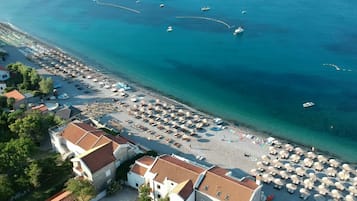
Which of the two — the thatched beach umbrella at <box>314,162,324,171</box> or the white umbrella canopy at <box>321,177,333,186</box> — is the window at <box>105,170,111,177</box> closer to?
the white umbrella canopy at <box>321,177,333,186</box>

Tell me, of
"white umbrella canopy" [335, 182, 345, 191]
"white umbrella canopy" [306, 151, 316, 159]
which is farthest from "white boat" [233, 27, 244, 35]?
"white umbrella canopy" [335, 182, 345, 191]

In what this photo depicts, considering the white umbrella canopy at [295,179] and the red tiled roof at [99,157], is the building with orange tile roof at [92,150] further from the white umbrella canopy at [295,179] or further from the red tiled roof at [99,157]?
the white umbrella canopy at [295,179]

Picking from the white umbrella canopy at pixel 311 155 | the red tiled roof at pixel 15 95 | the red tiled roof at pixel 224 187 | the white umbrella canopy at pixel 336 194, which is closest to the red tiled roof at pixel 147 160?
the red tiled roof at pixel 224 187

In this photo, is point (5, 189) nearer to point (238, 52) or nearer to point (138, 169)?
point (138, 169)

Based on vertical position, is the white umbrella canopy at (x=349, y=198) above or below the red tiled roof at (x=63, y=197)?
below

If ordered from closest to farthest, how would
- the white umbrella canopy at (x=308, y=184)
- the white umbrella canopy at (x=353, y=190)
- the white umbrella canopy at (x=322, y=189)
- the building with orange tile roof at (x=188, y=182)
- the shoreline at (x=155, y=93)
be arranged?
the building with orange tile roof at (x=188, y=182), the white umbrella canopy at (x=353, y=190), the white umbrella canopy at (x=322, y=189), the white umbrella canopy at (x=308, y=184), the shoreline at (x=155, y=93)

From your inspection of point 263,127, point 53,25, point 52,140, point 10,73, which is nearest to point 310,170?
point 263,127
